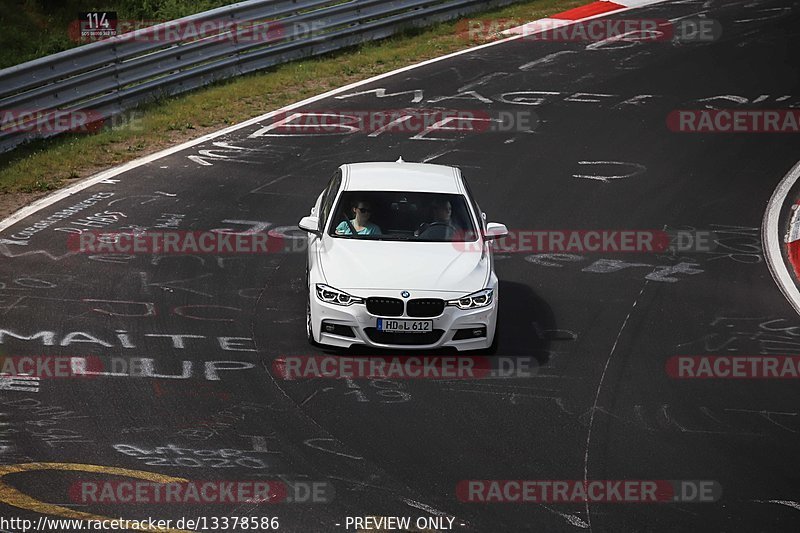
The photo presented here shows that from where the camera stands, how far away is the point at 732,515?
8711 millimetres

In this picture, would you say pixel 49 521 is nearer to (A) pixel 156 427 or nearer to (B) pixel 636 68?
(A) pixel 156 427

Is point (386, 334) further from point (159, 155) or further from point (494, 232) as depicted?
point (159, 155)

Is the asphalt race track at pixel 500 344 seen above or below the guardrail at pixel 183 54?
below

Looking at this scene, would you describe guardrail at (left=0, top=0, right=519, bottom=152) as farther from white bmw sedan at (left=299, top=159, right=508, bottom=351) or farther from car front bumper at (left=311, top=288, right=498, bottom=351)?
car front bumper at (left=311, top=288, right=498, bottom=351)

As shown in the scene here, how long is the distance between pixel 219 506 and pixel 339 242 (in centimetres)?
402

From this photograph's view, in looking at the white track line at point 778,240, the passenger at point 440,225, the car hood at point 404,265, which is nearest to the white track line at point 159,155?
the car hood at point 404,265

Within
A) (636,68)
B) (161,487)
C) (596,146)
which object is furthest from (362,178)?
(636,68)

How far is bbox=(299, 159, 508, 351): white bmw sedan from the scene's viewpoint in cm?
1112

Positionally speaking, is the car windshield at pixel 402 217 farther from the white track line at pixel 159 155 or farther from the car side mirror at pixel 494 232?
the white track line at pixel 159 155

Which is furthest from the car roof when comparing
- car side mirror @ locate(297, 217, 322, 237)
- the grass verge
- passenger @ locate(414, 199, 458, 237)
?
the grass verge

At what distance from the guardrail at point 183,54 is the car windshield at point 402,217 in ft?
24.1

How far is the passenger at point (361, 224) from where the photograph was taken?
39.7ft

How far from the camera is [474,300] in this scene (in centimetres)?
1129

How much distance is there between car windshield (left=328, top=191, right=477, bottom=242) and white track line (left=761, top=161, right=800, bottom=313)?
424cm
